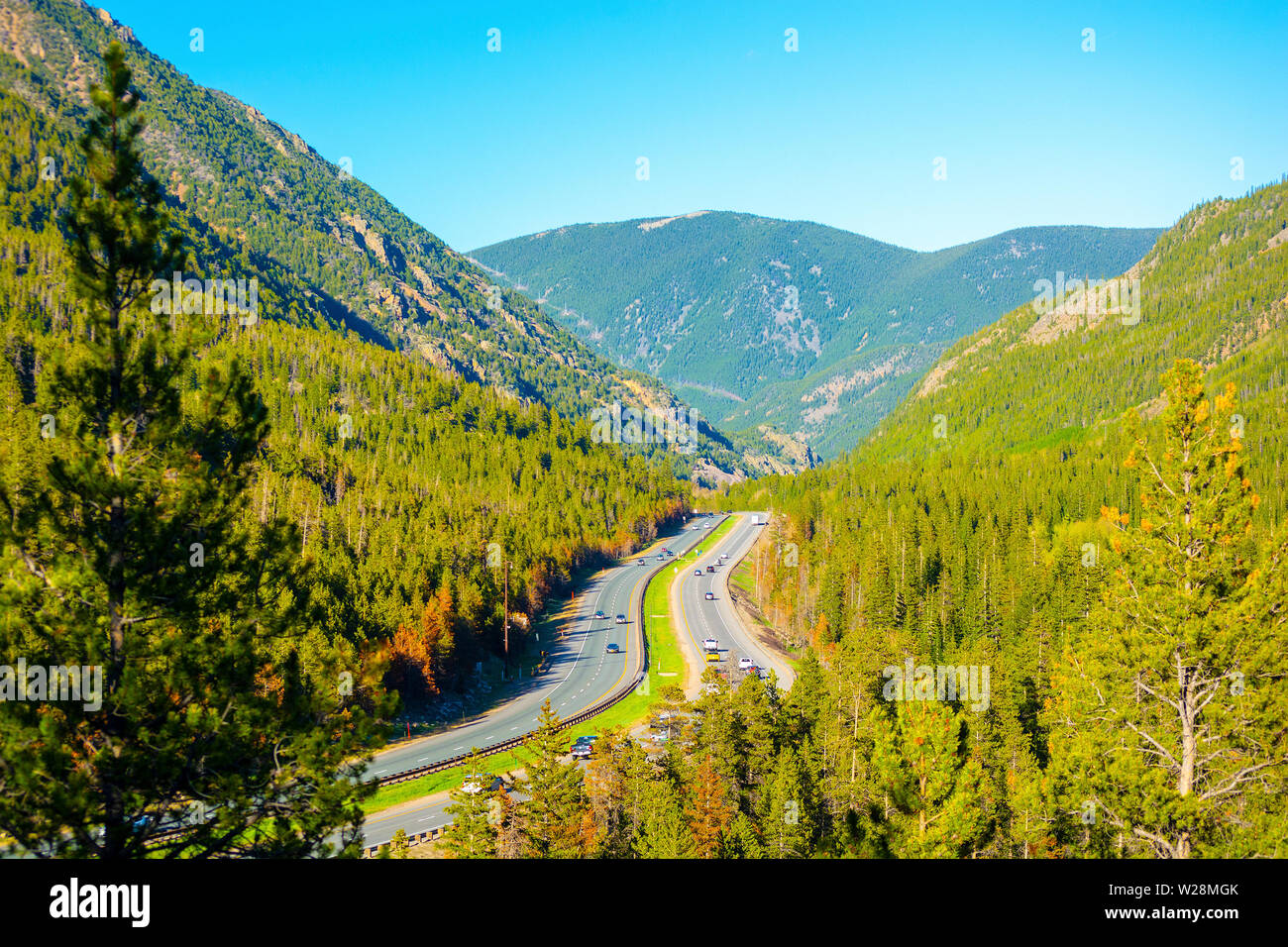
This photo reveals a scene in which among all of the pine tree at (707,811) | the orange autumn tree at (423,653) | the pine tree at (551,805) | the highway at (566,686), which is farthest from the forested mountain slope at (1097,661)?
the orange autumn tree at (423,653)

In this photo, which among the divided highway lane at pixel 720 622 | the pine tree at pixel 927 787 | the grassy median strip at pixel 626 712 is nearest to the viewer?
the pine tree at pixel 927 787

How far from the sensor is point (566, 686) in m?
83.6

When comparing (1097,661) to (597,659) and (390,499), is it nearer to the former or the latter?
(597,659)

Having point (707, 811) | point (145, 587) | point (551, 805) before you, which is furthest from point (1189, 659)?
point (551, 805)

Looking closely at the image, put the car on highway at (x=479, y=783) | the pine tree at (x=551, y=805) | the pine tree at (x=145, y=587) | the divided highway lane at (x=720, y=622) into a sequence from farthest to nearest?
1. the divided highway lane at (x=720, y=622)
2. the car on highway at (x=479, y=783)
3. the pine tree at (x=551, y=805)
4. the pine tree at (x=145, y=587)

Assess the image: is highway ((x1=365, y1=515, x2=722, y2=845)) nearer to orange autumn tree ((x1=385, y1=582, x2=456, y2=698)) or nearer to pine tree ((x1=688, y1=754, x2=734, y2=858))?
orange autumn tree ((x1=385, y1=582, x2=456, y2=698))

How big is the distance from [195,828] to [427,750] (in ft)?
173

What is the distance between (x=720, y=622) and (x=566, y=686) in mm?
34402

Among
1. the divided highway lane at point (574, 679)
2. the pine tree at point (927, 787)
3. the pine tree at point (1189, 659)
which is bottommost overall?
the divided highway lane at point (574, 679)

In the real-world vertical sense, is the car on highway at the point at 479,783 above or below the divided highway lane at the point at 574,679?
above

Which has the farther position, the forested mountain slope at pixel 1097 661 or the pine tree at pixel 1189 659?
the forested mountain slope at pixel 1097 661

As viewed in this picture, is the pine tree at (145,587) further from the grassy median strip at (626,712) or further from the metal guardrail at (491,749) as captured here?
the metal guardrail at (491,749)

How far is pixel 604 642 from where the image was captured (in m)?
100

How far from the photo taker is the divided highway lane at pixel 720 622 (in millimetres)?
93125
